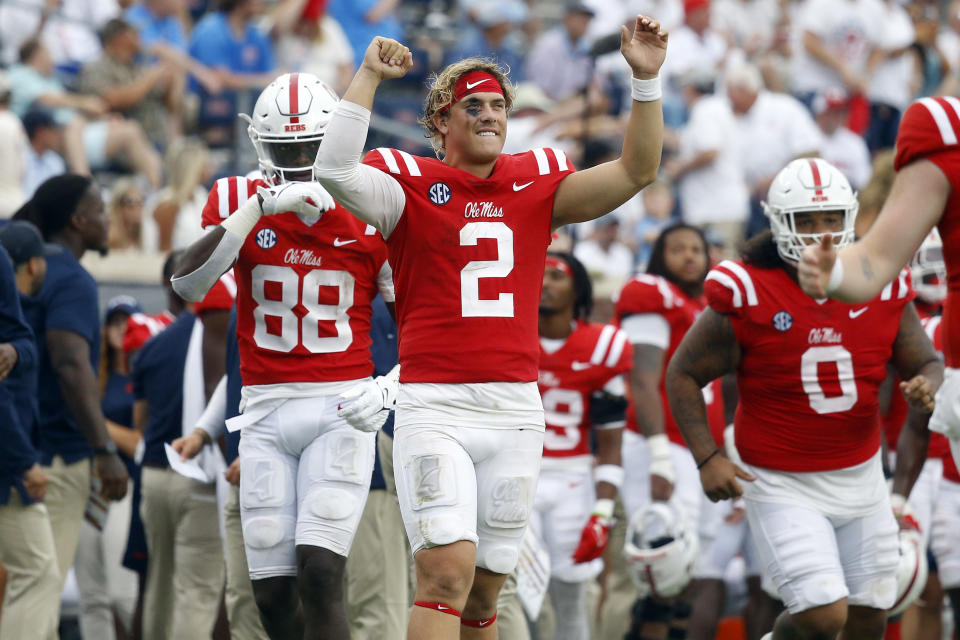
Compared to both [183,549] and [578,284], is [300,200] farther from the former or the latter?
[578,284]

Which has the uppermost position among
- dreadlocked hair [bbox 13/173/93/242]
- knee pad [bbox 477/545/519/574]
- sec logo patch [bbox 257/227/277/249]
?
dreadlocked hair [bbox 13/173/93/242]

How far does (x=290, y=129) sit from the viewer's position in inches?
205

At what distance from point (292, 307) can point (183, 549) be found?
6.24ft

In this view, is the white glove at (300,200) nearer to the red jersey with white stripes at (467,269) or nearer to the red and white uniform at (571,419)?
Answer: the red jersey with white stripes at (467,269)

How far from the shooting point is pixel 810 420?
17.7ft

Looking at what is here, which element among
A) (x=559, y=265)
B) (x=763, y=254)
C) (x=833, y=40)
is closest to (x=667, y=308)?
(x=559, y=265)

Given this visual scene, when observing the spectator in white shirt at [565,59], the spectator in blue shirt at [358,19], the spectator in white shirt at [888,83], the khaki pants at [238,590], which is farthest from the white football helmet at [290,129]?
the spectator in white shirt at [888,83]

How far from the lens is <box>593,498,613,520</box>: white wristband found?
665cm

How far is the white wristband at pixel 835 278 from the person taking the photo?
135 inches

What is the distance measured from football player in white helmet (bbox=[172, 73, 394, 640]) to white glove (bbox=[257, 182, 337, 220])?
122 mm

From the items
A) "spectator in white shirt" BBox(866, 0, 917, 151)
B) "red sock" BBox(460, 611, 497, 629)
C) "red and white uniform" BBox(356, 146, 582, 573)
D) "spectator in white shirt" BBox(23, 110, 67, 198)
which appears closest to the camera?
"red and white uniform" BBox(356, 146, 582, 573)

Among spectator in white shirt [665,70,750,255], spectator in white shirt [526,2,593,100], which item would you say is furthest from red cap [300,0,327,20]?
spectator in white shirt [665,70,750,255]

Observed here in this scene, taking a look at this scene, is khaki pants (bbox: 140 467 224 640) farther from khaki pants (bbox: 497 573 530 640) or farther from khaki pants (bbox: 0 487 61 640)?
khaki pants (bbox: 497 573 530 640)

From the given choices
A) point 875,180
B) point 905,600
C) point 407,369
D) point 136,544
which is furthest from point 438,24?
point 407,369
